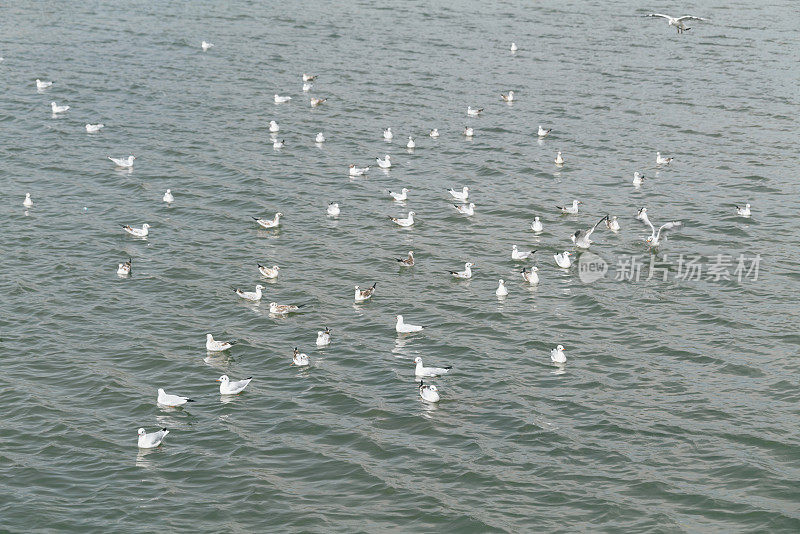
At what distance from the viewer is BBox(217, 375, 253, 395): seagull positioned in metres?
27.6

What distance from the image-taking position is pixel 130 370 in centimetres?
2881

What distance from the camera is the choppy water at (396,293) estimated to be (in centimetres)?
2358

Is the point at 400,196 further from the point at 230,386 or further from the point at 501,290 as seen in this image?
the point at 230,386

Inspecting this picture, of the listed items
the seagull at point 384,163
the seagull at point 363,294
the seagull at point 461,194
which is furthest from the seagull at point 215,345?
the seagull at point 384,163

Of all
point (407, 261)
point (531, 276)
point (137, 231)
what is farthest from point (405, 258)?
point (137, 231)

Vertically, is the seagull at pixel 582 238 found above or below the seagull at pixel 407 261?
above

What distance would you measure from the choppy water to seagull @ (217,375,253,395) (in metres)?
0.34

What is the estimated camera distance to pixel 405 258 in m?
36.2

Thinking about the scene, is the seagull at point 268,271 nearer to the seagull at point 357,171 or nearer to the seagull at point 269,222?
the seagull at point 269,222

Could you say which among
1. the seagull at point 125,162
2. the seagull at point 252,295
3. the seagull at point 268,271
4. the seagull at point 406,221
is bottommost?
the seagull at point 252,295

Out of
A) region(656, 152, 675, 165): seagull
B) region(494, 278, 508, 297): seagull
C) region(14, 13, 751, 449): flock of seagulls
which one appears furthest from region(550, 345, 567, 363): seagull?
region(656, 152, 675, 165): seagull

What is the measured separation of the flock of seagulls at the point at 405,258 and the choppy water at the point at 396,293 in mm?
377

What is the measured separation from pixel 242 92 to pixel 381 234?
19380 mm

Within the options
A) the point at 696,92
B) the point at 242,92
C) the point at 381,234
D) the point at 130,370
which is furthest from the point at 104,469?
the point at 696,92
